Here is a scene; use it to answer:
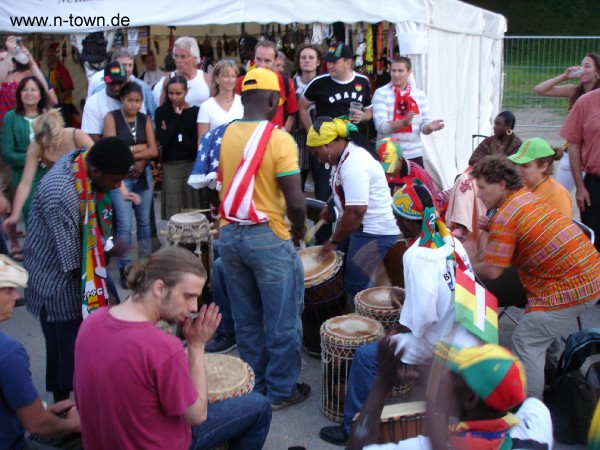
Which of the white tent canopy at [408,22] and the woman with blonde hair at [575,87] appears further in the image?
the white tent canopy at [408,22]

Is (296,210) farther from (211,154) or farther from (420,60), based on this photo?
(420,60)

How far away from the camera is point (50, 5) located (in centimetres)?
923

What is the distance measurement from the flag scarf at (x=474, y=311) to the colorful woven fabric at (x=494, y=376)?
745 millimetres

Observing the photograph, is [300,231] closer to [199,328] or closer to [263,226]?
[263,226]

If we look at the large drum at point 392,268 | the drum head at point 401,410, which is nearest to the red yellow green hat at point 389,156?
the large drum at point 392,268

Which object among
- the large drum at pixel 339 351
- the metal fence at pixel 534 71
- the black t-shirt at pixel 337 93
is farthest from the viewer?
the metal fence at pixel 534 71

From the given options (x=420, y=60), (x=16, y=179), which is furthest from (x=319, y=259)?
(x=420, y=60)

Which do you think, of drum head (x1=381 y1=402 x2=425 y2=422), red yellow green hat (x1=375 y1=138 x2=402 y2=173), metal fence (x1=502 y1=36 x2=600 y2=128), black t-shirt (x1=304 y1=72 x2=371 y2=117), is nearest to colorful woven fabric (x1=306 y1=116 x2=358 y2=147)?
red yellow green hat (x1=375 y1=138 x2=402 y2=173)

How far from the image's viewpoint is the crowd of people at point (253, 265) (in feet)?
8.66

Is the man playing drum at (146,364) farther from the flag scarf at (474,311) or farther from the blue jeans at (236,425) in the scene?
the flag scarf at (474,311)

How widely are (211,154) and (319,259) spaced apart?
121cm

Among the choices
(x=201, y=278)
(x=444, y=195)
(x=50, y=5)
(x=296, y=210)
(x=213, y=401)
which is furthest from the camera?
(x=50, y=5)

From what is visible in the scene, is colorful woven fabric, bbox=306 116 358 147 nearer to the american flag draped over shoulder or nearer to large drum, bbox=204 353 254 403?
the american flag draped over shoulder

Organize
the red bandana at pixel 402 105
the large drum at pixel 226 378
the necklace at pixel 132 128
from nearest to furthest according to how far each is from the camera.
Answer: the large drum at pixel 226 378, the necklace at pixel 132 128, the red bandana at pixel 402 105
